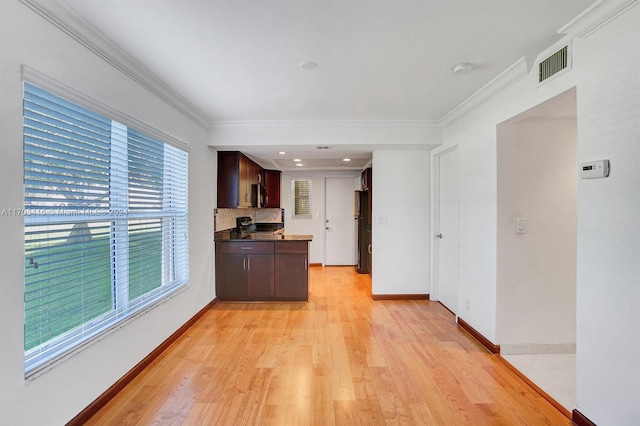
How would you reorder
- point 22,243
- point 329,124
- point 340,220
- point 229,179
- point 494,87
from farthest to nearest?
point 340,220 → point 229,179 → point 329,124 → point 494,87 → point 22,243

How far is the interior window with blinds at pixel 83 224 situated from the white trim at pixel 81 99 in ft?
0.13

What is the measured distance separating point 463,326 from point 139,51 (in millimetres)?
3938

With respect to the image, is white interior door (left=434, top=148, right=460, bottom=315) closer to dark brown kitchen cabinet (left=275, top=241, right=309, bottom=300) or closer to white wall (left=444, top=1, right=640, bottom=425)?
white wall (left=444, top=1, right=640, bottom=425)

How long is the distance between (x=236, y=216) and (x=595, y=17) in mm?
4737

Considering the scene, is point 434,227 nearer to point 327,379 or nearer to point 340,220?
point 327,379

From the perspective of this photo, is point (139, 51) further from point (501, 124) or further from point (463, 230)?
point (463, 230)

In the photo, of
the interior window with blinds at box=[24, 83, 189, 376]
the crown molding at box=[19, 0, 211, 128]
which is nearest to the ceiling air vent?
the crown molding at box=[19, 0, 211, 128]

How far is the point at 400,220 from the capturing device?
13.7ft

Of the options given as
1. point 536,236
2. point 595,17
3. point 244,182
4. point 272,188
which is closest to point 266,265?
point 244,182

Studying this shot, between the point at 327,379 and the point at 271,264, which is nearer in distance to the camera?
the point at 327,379

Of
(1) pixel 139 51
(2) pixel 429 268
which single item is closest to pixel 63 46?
(1) pixel 139 51

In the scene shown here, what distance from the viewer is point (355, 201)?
6.51 m

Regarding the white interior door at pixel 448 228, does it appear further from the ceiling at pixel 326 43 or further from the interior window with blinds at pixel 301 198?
the interior window with blinds at pixel 301 198

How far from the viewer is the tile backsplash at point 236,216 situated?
4.25m
